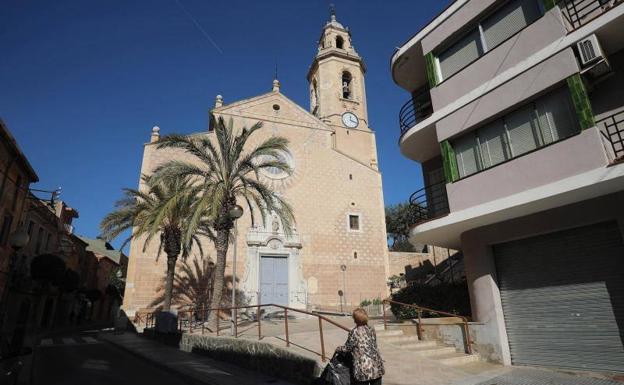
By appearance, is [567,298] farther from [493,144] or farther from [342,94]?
[342,94]

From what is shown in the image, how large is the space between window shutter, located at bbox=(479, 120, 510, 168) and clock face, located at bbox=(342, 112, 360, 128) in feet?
58.6

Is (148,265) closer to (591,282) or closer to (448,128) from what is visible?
(448,128)

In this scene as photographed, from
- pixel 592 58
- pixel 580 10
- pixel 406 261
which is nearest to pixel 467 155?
pixel 592 58

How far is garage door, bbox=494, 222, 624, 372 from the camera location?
6.91m

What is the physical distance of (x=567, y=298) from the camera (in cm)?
753

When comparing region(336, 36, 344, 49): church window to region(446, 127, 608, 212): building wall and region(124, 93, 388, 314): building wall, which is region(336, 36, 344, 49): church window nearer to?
region(124, 93, 388, 314): building wall

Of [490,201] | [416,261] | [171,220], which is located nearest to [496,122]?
[490,201]

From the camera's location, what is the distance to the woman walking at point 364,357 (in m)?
4.29

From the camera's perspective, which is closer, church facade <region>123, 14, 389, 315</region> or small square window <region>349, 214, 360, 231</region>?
church facade <region>123, 14, 389, 315</region>

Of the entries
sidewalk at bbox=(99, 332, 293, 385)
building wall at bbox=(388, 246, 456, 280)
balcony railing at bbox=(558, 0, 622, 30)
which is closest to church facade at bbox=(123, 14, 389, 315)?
building wall at bbox=(388, 246, 456, 280)

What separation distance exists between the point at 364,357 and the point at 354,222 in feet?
61.7

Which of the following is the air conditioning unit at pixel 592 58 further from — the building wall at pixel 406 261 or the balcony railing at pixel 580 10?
the building wall at pixel 406 261

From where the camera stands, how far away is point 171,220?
1597cm

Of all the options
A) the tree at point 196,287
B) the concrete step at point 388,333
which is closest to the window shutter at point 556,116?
the concrete step at point 388,333
